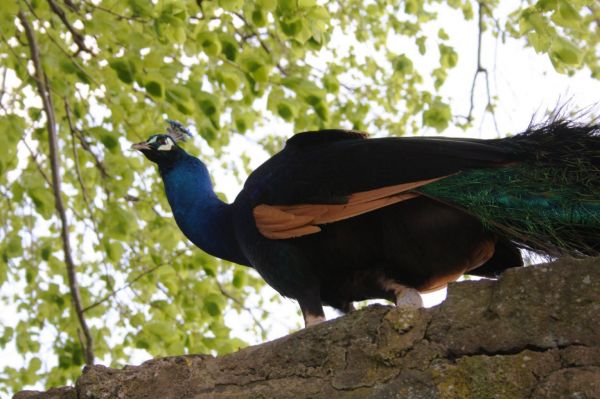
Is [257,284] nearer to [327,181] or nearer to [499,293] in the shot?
[327,181]

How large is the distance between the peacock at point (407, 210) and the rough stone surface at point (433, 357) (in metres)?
0.38

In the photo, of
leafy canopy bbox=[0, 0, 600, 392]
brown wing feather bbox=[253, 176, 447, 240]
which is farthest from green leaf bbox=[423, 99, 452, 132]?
brown wing feather bbox=[253, 176, 447, 240]

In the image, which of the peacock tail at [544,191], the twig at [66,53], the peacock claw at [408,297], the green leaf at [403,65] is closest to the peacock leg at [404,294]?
the peacock claw at [408,297]

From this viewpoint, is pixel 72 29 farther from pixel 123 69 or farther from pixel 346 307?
pixel 346 307

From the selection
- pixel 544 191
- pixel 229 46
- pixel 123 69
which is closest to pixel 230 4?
pixel 229 46

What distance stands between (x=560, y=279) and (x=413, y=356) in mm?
391

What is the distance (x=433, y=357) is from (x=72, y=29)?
319 cm

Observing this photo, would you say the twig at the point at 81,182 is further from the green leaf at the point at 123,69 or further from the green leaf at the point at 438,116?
the green leaf at the point at 438,116

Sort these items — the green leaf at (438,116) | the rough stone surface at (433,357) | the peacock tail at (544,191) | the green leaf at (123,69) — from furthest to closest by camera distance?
the green leaf at (438,116), the green leaf at (123,69), the peacock tail at (544,191), the rough stone surface at (433,357)

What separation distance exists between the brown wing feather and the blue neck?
0.29 metres

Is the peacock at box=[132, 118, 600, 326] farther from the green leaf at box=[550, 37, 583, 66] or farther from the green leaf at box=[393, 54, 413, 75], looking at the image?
the green leaf at box=[393, 54, 413, 75]

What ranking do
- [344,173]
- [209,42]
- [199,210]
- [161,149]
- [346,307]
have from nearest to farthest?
[344,173]
[346,307]
[199,210]
[161,149]
[209,42]

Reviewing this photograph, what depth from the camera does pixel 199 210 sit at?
3.44 meters

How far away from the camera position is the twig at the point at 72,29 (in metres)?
4.63
